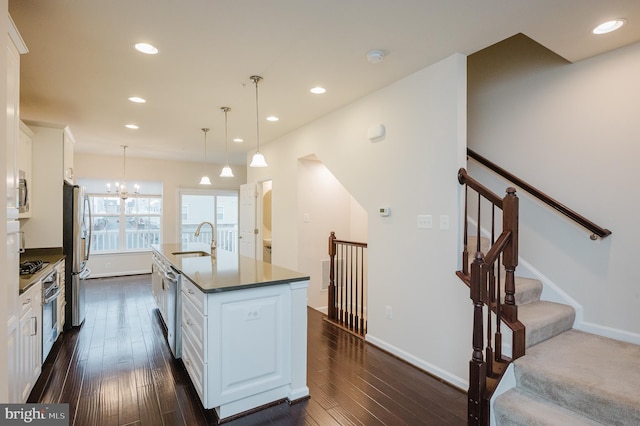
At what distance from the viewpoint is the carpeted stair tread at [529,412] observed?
186 cm

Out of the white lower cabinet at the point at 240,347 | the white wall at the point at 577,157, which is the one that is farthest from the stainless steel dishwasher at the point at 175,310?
the white wall at the point at 577,157

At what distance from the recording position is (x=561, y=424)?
1837 millimetres

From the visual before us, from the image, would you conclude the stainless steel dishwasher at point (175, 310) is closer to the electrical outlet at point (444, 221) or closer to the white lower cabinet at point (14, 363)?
the white lower cabinet at point (14, 363)

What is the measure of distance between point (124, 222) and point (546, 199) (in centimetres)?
780

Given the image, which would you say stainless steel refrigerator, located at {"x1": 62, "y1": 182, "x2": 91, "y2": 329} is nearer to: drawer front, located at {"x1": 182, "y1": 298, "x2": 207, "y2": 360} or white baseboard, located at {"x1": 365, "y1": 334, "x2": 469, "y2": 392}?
drawer front, located at {"x1": 182, "y1": 298, "x2": 207, "y2": 360}

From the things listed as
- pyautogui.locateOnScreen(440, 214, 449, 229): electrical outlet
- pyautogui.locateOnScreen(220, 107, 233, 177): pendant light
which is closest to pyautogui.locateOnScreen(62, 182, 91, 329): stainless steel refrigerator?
pyautogui.locateOnScreen(220, 107, 233, 177): pendant light

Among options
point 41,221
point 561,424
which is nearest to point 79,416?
point 41,221

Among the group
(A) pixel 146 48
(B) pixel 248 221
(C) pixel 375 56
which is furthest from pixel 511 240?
(B) pixel 248 221

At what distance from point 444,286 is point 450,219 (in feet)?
1.88

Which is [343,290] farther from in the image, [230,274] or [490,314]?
[490,314]

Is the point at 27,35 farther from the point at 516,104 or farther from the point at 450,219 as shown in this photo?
the point at 516,104

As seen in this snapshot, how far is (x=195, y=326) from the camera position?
2.41 m

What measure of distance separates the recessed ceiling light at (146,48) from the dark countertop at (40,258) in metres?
1.95

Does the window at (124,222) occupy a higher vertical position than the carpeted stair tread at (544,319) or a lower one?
higher
